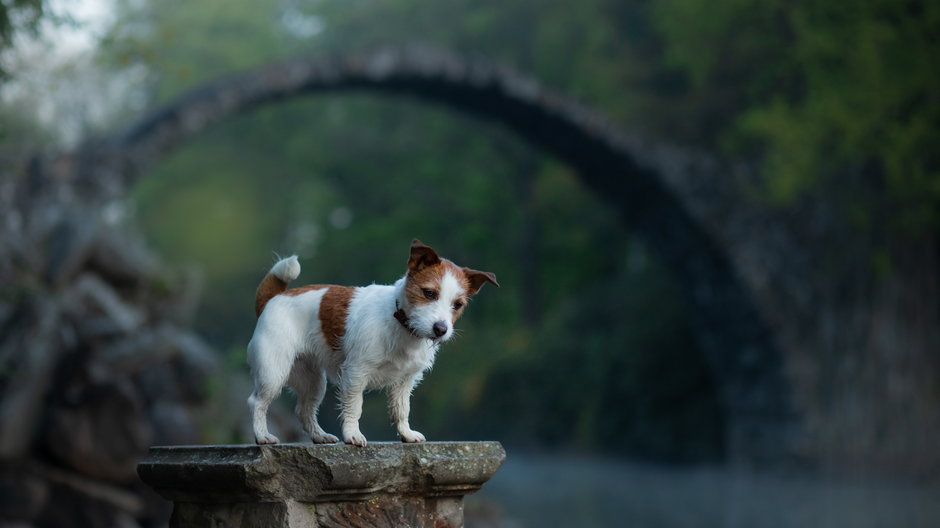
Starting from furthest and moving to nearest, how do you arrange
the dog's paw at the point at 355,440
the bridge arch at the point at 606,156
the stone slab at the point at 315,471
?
the bridge arch at the point at 606,156 → the dog's paw at the point at 355,440 → the stone slab at the point at 315,471

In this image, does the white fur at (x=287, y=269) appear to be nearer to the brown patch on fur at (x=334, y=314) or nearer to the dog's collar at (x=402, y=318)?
the brown patch on fur at (x=334, y=314)

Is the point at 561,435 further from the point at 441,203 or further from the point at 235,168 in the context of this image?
the point at 235,168

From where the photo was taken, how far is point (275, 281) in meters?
4.10

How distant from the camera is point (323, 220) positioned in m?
35.9

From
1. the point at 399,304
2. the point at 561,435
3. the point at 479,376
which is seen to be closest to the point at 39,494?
the point at 399,304

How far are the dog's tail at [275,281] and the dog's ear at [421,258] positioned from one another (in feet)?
1.84

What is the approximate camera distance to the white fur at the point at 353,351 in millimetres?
3719

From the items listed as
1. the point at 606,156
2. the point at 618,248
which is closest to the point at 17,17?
the point at 606,156

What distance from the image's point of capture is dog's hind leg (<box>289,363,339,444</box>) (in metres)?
4.02

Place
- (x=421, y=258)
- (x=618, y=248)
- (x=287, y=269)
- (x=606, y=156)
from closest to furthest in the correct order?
(x=421, y=258) < (x=287, y=269) < (x=606, y=156) < (x=618, y=248)

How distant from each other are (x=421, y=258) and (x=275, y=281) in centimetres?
70

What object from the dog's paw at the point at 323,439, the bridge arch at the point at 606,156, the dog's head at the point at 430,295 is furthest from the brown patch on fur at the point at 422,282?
the bridge arch at the point at 606,156

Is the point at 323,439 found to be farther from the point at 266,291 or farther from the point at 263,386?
the point at 266,291

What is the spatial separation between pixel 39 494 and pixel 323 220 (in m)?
26.8
